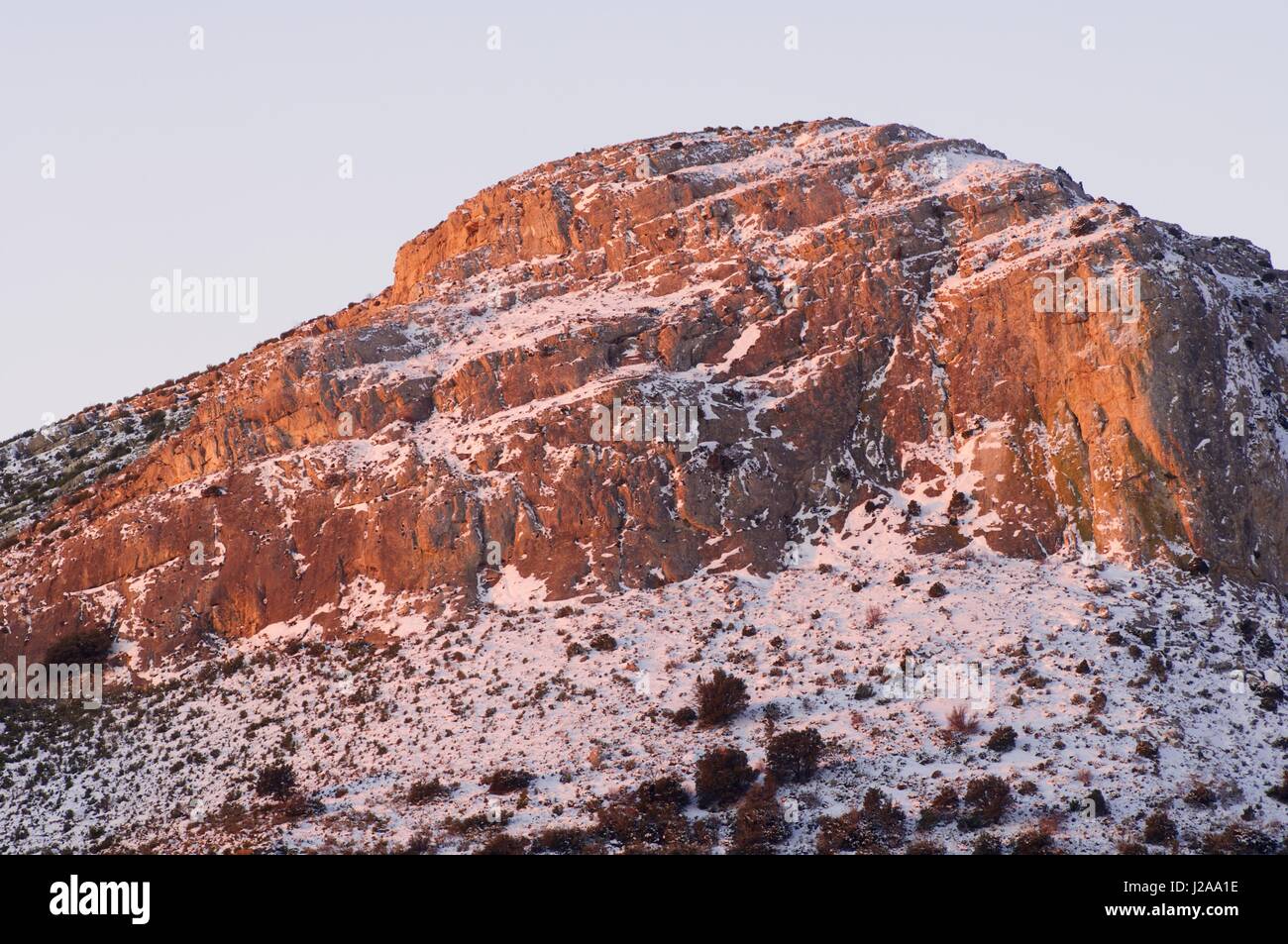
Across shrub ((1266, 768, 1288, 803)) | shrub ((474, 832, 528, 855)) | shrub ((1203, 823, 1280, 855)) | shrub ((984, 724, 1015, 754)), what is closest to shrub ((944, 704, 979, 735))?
shrub ((984, 724, 1015, 754))

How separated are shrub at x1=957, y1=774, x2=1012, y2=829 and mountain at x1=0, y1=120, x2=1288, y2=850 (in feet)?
0.64

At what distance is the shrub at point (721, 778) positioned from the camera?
48.6 m

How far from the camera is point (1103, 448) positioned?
2430 inches

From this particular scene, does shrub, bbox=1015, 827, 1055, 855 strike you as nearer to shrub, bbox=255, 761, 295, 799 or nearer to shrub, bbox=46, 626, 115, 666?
shrub, bbox=255, 761, 295, 799

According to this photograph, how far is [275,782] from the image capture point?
53688 mm

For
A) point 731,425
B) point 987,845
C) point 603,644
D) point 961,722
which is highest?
point 731,425

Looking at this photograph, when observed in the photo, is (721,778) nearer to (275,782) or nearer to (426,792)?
(426,792)

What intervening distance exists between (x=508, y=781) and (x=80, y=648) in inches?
1016

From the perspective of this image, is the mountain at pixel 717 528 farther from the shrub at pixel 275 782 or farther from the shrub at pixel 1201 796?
the shrub at pixel 275 782

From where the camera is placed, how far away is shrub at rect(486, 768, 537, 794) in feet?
167

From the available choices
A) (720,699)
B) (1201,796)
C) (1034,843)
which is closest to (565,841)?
(720,699)

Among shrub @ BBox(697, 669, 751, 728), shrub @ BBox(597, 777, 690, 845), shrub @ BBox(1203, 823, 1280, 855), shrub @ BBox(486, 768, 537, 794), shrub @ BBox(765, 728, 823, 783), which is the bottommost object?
shrub @ BBox(1203, 823, 1280, 855)
